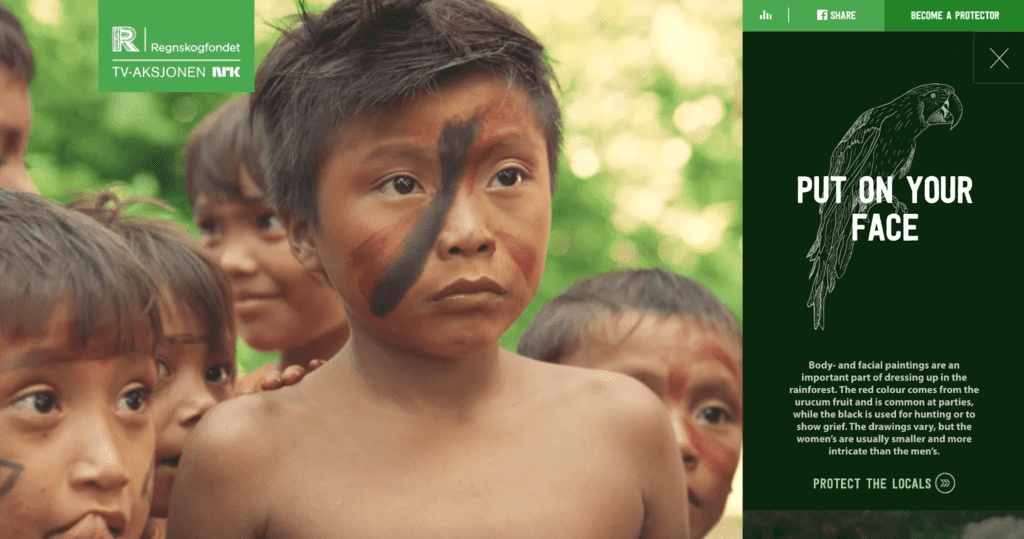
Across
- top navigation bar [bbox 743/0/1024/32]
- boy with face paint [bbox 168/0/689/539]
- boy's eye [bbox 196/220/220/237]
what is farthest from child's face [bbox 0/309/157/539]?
top navigation bar [bbox 743/0/1024/32]

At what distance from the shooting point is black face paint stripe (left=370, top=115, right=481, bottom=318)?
165 cm

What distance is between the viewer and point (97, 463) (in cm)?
166

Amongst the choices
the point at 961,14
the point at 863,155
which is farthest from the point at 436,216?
the point at 961,14

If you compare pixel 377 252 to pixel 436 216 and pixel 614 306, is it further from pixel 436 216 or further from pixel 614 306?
pixel 614 306

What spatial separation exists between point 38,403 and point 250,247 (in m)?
0.97

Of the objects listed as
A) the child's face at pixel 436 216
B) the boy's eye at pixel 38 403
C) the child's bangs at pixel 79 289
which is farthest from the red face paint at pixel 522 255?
the boy's eye at pixel 38 403

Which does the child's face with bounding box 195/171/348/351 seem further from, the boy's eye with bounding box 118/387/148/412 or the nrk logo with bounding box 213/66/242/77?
the boy's eye with bounding box 118/387/148/412

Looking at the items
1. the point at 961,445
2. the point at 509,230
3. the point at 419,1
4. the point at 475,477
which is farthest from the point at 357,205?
the point at 961,445

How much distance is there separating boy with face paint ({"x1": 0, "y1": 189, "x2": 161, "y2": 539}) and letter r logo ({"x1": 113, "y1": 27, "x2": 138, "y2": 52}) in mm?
595

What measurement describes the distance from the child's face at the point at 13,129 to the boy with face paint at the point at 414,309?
2.36 ft

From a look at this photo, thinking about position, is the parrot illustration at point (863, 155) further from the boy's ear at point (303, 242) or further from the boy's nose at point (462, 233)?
the boy's ear at point (303, 242)

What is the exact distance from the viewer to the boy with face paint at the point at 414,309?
166cm

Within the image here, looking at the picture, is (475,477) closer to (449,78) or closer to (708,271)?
(449,78)

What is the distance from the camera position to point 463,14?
1777 millimetres
